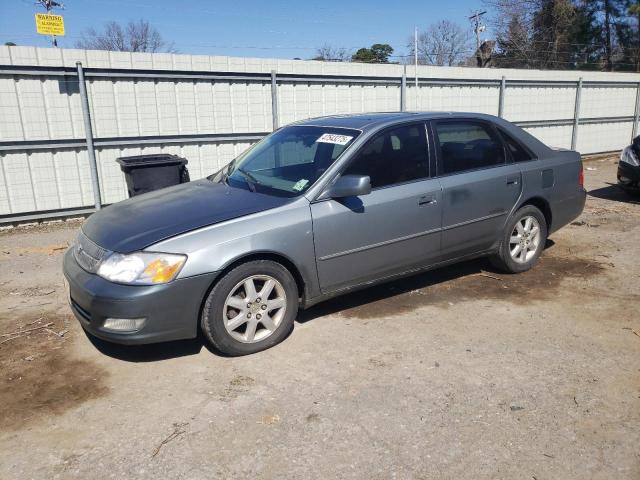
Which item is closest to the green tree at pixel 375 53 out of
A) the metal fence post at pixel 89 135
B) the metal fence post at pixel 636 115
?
the metal fence post at pixel 636 115

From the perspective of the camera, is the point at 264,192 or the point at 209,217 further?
the point at 264,192

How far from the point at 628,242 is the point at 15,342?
6.83 meters

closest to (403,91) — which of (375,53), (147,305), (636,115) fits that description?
(147,305)

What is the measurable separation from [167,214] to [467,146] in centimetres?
278

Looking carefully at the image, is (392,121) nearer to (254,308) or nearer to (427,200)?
(427,200)

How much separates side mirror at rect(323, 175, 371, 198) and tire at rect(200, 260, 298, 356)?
70 cm

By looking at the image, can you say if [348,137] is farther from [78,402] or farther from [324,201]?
[78,402]

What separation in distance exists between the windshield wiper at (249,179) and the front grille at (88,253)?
1250 millimetres

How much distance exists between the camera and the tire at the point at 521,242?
5.24 metres

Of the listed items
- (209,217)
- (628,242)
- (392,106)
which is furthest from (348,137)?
(392,106)

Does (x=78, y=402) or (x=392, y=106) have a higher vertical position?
(x=392, y=106)

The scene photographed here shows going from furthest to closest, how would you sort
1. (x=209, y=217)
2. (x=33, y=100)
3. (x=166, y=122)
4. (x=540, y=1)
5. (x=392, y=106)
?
(x=540, y=1) → (x=392, y=106) → (x=166, y=122) → (x=33, y=100) → (x=209, y=217)

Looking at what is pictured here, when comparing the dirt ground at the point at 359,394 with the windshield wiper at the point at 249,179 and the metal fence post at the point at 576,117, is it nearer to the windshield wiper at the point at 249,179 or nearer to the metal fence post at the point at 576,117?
the windshield wiper at the point at 249,179

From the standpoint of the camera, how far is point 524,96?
44.0 feet
